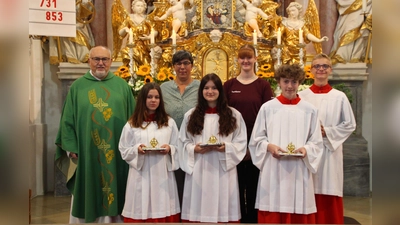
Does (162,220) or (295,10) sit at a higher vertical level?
(295,10)

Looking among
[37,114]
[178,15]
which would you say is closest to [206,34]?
[178,15]

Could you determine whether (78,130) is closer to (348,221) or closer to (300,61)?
(348,221)

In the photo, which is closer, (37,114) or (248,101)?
(248,101)

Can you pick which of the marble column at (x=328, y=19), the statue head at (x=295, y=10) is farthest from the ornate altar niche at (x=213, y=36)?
the marble column at (x=328, y=19)

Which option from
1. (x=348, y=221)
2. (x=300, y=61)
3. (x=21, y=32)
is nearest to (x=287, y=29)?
(x=300, y=61)

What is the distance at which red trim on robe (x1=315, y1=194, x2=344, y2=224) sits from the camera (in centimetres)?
416

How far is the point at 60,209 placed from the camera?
6.13 metres

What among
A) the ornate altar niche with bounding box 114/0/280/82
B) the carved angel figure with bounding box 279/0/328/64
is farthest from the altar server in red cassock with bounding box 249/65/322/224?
the carved angel figure with bounding box 279/0/328/64

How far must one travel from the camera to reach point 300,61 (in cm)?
667

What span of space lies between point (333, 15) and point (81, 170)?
15.9 ft

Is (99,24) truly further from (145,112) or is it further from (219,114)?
(219,114)

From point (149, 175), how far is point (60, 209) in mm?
2537

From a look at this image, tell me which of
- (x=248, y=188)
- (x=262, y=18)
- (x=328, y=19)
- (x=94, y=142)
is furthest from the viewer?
(x=328, y=19)

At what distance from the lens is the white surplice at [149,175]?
3994 mm
